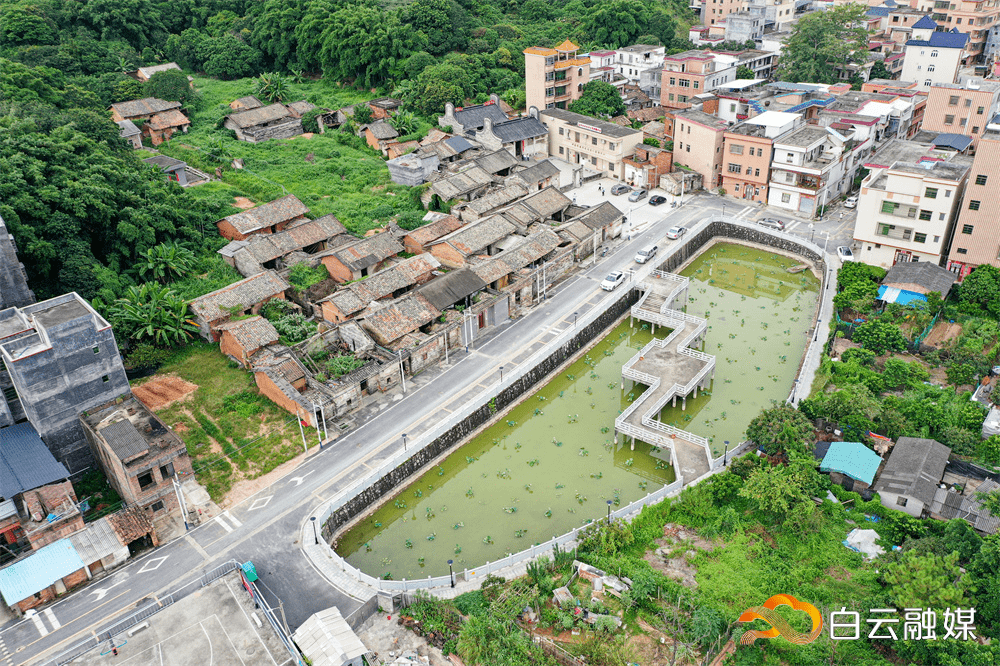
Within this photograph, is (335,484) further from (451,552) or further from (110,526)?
(110,526)

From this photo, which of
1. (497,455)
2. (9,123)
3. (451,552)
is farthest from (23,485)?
(9,123)

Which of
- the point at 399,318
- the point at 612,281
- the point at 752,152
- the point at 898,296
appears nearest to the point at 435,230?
the point at 399,318

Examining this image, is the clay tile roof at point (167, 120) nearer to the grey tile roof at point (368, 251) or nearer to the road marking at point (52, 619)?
the grey tile roof at point (368, 251)

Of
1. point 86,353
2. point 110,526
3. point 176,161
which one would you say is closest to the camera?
point 110,526

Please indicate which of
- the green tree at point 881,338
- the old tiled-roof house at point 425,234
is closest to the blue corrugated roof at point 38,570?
the old tiled-roof house at point 425,234

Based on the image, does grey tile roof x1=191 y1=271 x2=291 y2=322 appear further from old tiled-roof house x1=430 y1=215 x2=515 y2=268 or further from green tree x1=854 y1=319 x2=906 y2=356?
green tree x1=854 y1=319 x2=906 y2=356

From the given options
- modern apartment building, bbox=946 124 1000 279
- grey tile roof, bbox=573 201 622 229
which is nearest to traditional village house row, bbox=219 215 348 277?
grey tile roof, bbox=573 201 622 229

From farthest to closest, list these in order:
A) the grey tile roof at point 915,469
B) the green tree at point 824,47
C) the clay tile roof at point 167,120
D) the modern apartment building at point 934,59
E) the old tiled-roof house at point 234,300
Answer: the green tree at point 824,47 < the modern apartment building at point 934,59 < the clay tile roof at point 167,120 < the old tiled-roof house at point 234,300 < the grey tile roof at point 915,469
